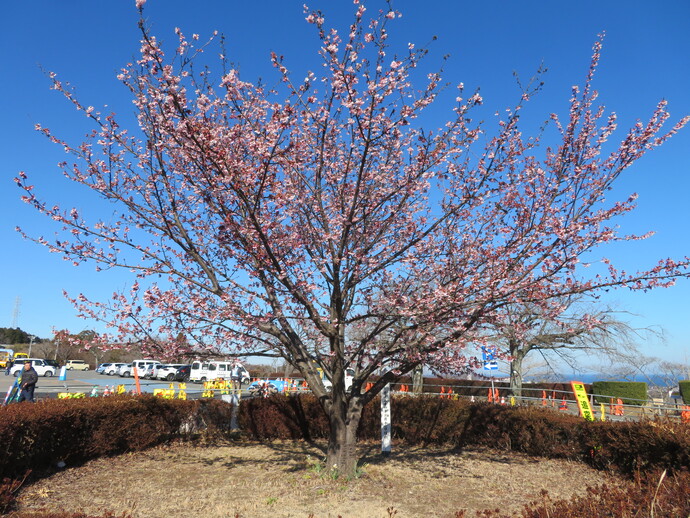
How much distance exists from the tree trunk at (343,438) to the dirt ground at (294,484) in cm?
25

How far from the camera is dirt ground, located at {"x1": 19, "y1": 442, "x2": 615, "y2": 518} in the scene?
6.67 m

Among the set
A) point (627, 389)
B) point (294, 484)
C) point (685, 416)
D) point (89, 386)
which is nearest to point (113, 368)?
point (89, 386)

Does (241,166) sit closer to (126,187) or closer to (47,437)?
(126,187)

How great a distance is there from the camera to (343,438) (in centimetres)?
838

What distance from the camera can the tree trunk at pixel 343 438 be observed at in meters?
8.28

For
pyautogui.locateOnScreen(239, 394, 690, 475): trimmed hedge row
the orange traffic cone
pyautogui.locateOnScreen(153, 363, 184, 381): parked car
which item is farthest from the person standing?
pyautogui.locateOnScreen(153, 363, 184, 381): parked car

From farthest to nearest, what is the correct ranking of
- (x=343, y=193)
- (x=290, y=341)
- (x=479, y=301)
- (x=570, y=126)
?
(x=290, y=341) < (x=343, y=193) < (x=570, y=126) < (x=479, y=301)

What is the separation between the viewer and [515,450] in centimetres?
1127

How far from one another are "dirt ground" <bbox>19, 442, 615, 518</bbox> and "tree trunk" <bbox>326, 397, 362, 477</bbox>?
0.82 feet

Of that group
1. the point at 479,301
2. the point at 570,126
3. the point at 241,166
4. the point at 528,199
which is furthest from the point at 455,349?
the point at 241,166

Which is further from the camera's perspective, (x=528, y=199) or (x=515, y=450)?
(x=515, y=450)

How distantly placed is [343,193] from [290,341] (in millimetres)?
2724

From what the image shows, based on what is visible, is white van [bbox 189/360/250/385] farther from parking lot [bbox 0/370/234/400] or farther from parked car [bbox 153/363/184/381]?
parked car [bbox 153/363/184/381]

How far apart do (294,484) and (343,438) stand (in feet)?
3.59
